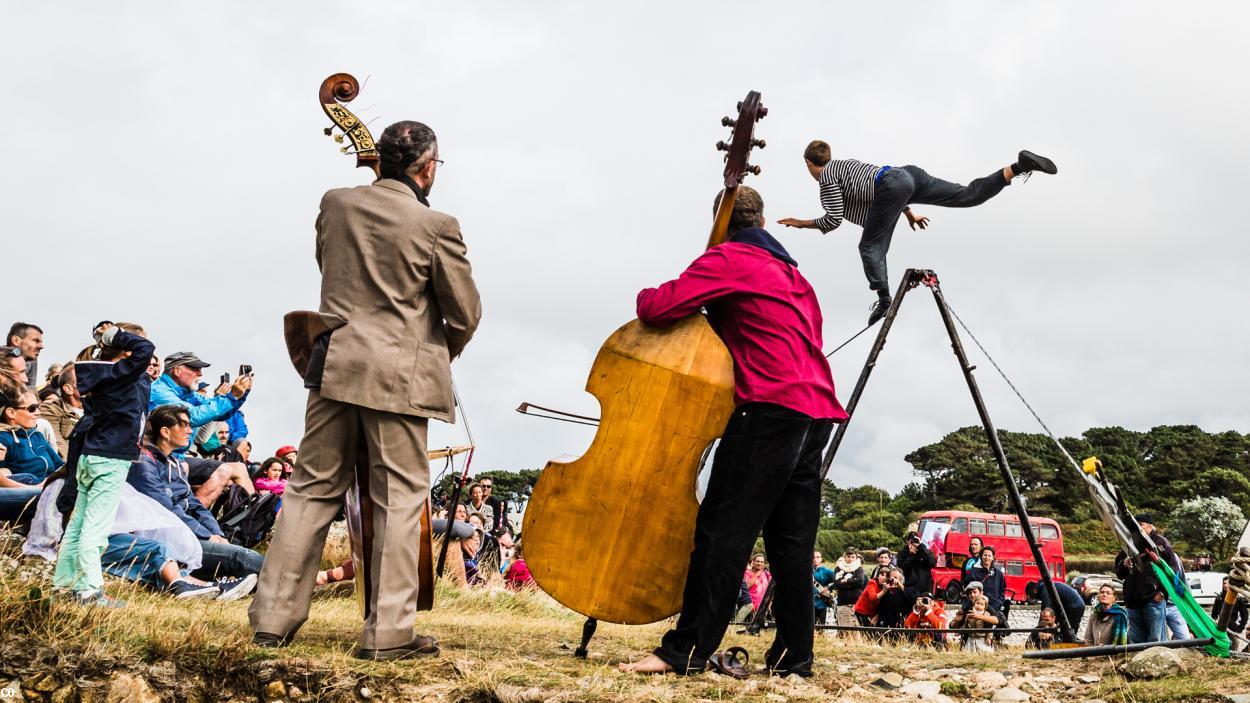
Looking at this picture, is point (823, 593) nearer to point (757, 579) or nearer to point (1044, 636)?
point (757, 579)

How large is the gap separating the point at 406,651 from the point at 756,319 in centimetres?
179

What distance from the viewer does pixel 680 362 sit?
4.01m

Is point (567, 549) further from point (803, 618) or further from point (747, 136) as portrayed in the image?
point (747, 136)

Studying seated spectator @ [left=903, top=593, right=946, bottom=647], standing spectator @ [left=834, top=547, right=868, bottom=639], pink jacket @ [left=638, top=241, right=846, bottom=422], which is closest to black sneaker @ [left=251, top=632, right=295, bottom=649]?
pink jacket @ [left=638, top=241, right=846, bottom=422]

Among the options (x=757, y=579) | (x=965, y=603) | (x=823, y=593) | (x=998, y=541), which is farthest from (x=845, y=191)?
(x=998, y=541)

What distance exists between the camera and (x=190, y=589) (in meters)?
6.21

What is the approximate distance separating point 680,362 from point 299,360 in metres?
1.46

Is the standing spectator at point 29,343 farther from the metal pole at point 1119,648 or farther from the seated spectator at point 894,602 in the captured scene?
the seated spectator at point 894,602

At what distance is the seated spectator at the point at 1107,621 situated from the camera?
9.23 metres

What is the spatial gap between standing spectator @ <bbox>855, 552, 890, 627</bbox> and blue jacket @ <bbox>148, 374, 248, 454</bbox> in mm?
6893

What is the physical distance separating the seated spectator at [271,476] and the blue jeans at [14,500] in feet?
8.51

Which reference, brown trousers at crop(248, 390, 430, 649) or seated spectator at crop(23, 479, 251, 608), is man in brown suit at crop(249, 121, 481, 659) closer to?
brown trousers at crop(248, 390, 430, 649)

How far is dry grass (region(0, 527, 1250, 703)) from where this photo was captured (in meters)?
3.32

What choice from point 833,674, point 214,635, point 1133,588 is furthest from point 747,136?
point 1133,588
